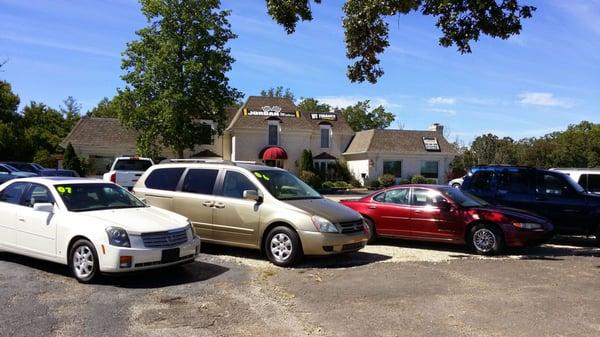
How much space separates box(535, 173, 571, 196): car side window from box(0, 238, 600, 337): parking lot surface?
3023 millimetres

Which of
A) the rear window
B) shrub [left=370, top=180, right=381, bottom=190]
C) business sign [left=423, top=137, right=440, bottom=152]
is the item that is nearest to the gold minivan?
the rear window

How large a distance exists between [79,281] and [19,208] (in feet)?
6.25

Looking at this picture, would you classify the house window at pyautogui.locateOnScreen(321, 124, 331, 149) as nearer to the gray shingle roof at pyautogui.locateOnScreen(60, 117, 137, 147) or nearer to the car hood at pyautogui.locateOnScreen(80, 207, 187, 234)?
the gray shingle roof at pyautogui.locateOnScreen(60, 117, 137, 147)

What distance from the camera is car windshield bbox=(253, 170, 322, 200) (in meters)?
10.0

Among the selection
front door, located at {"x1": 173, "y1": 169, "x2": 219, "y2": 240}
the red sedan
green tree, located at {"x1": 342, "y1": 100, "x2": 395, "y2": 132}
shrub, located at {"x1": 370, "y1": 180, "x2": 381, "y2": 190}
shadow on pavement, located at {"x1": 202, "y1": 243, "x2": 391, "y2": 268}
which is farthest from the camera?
green tree, located at {"x1": 342, "y1": 100, "x2": 395, "y2": 132}

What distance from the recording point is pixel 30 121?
56781 mm

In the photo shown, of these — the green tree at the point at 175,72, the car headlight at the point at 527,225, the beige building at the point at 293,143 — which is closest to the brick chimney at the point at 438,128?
the beige building at the point at 293,143

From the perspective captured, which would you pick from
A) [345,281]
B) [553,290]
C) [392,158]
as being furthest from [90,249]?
[392,158]

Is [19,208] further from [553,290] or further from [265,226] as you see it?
[553,290]

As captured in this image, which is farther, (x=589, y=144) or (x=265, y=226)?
(x=589, y=144)

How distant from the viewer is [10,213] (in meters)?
8.83

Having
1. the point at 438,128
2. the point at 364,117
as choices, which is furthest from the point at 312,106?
the point at 438,128

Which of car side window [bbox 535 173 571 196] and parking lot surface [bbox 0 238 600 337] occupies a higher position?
car side window [bbox 535 173 571 196]

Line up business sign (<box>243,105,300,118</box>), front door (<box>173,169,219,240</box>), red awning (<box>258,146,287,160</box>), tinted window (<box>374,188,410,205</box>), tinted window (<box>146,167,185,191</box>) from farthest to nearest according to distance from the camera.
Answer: business sign (<box>243,105,300,118</box>)
red awning (<box>258,146,287,160</box>)
tinted window (<box>374,188,410,205</box>)
tinted window (<box>146,167,185,191</box>)
front door (<box>173,169,219,240</box>)
